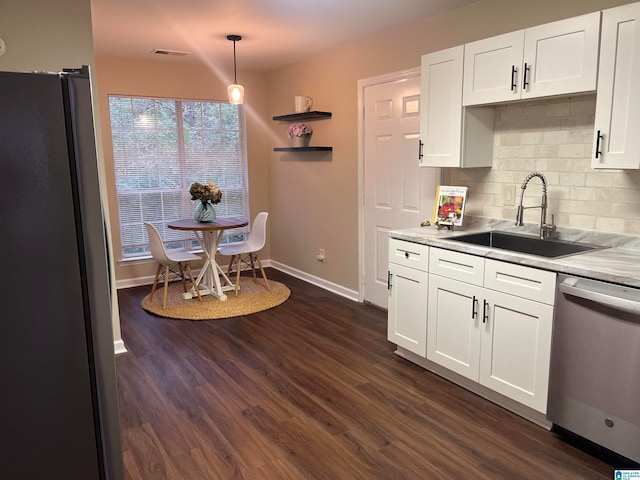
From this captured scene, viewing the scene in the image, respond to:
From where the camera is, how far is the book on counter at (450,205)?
3.25m

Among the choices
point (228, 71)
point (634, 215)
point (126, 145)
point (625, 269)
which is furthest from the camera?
point (228, 71)

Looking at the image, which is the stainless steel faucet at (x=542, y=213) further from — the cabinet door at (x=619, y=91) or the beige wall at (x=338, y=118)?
the beige wall at (x=338, y=118)

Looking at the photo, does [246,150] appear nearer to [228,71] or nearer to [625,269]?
[228,71]

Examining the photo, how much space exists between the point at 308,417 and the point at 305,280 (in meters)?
3.00

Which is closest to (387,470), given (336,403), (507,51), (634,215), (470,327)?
(336,403)

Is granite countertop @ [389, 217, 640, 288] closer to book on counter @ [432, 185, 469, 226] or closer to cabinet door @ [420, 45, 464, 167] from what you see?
book on counter @ [432, 185, 469, 226]

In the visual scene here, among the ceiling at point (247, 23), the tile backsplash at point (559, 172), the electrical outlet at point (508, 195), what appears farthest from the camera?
the ceiling at point (247, 23)

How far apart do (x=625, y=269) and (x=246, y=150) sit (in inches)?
183

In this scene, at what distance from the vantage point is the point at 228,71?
571cm

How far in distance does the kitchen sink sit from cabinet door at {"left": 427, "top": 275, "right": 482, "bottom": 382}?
0.34m

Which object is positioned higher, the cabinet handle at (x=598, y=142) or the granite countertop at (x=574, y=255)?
the cabinet handle at (x=598, y=142)

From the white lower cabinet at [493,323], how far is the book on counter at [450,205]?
1.32ft

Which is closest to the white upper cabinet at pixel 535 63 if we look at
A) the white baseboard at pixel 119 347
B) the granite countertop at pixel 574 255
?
the granite countertop at pixel 574 255

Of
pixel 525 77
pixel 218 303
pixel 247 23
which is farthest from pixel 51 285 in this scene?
pixel 218 303
